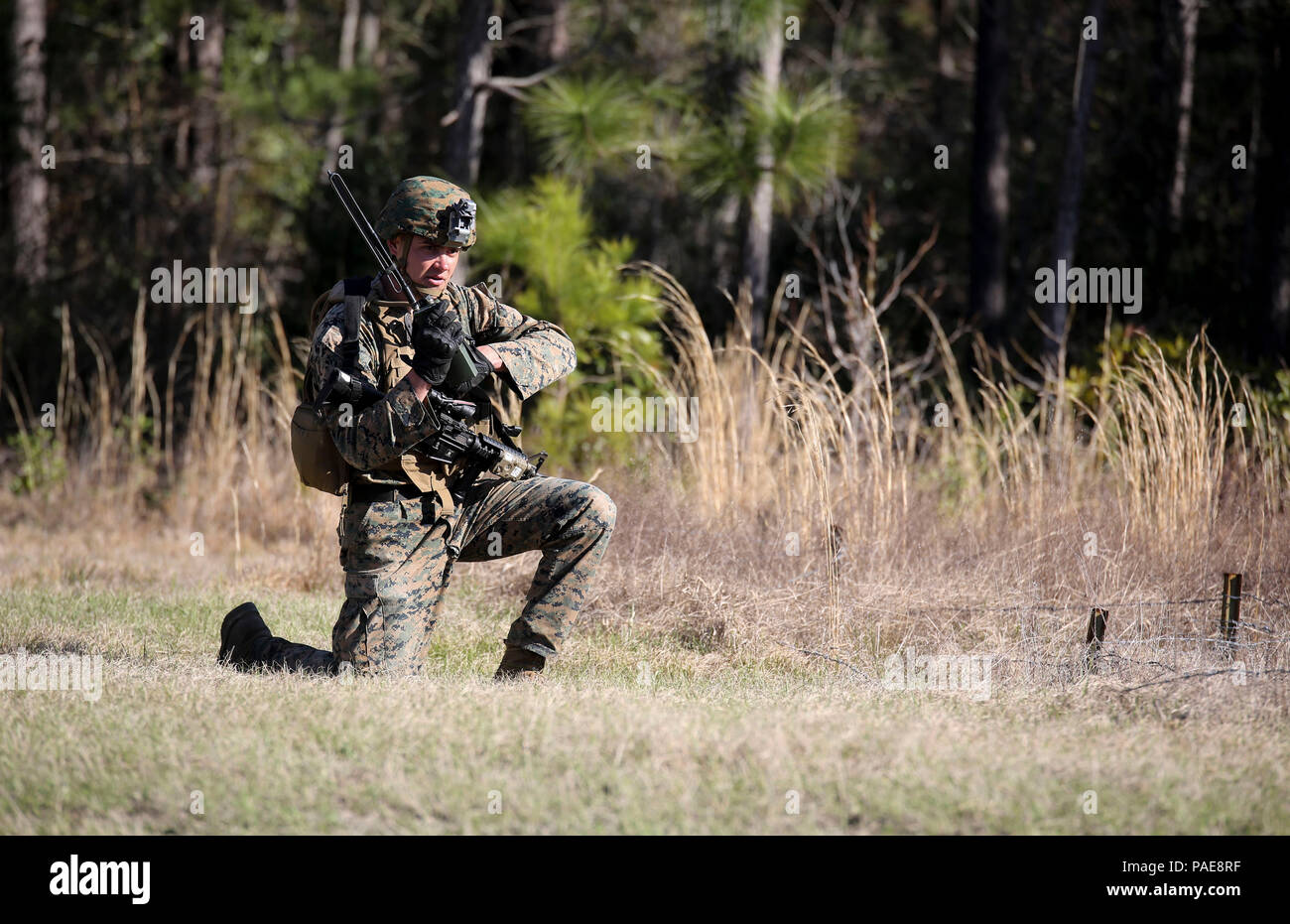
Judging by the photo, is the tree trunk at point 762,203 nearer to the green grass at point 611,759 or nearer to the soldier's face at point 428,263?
the soldier's face at point 428,263

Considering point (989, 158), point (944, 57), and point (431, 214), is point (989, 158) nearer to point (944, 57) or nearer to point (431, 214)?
point (944, 57)

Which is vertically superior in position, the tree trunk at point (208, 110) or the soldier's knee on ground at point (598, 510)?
Result: the tree trunk at point (208, 110)

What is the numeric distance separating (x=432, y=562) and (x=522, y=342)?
2.52 feet

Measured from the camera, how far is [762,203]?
913cm

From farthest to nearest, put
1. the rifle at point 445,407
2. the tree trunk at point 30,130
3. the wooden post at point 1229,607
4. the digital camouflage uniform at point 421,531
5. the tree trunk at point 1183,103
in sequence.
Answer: the tree trunk at point 30,130 → the tree trunk at point 1183,103 → the wooden post at point 1229,607 → the digital camouflage uniform at point 421,531 → the rifle at point 445,407

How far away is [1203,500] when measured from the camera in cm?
560

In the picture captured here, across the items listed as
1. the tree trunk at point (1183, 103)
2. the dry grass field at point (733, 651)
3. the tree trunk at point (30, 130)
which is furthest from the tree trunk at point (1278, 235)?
the tree trunk at point (30, 130)

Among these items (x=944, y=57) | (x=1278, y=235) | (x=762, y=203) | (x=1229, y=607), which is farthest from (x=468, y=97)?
(x=944, y=57)

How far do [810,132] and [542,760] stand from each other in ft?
20.7

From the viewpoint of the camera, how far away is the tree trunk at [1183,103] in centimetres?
1157

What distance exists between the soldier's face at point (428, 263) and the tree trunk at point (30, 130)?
8.92 m

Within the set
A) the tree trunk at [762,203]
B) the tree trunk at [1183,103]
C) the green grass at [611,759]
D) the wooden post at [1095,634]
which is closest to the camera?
the green grass at [611,759]

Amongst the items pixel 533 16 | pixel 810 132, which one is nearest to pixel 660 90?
pixel 810 132
